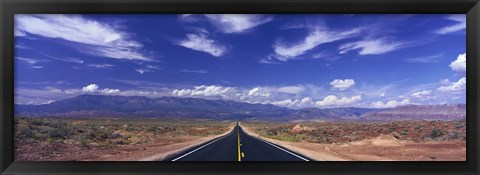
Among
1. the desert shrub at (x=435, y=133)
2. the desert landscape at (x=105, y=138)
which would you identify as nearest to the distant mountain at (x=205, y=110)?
the desert landscape at (x=105, y=138)

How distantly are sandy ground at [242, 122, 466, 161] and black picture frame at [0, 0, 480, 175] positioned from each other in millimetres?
126

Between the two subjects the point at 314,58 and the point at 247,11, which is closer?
the point at 247,11

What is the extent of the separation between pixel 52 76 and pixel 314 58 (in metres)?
4.11

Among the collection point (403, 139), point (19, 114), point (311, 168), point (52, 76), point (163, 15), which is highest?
point (163, 15)

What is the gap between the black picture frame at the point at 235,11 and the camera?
18.0 ft

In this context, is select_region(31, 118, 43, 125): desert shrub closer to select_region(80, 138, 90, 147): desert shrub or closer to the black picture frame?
the black picture frame

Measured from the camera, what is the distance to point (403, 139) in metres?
5.88

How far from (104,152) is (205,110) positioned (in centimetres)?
170

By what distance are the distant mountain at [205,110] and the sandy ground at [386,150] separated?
39cm

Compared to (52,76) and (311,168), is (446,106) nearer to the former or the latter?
(311,168)

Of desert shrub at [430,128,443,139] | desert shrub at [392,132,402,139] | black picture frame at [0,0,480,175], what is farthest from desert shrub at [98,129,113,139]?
desert shrub at [430,128,443,139]

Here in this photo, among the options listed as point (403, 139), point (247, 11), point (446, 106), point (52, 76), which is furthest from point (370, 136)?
point (52, 76)

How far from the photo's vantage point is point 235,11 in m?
5.57

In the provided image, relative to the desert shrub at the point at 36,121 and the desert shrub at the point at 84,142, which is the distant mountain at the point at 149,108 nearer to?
the desert shrub at the point at 36,121
